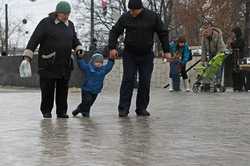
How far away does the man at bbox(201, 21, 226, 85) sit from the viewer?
1755 cm

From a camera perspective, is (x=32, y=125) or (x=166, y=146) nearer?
(x=166, y=146)

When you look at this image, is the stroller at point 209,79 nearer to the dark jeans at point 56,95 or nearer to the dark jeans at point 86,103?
the dark jeans at point 86,103

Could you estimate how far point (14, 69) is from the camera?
110 feet

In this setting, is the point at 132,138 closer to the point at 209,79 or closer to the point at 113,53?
the point at 113,53

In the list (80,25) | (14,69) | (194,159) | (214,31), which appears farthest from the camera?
(80,25)

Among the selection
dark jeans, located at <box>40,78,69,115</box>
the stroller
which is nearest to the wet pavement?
dark jeans, located at <box>40,78,69,115</box>

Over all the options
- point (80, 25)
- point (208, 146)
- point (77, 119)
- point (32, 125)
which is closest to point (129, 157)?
point (208, 146)

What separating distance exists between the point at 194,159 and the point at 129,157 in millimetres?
620

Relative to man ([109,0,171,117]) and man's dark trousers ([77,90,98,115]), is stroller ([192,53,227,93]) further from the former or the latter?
man ([109,0,171,117])

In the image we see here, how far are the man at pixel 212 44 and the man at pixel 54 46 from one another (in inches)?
292

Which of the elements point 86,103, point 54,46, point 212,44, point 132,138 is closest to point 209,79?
point 212,44

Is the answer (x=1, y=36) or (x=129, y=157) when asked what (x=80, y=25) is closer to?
Answer: (x=1, y=36)

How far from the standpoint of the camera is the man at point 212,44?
17.5 m

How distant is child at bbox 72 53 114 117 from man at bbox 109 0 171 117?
1.67 feet
